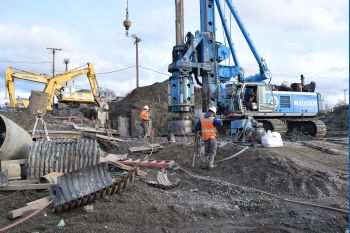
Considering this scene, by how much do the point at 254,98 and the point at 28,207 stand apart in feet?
39.8

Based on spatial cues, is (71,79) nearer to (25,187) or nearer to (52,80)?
(52,80)

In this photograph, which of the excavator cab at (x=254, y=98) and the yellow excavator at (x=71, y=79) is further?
the yellow excavator at (x=71, y=79)

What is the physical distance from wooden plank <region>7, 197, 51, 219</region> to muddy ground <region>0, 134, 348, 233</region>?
0.16m

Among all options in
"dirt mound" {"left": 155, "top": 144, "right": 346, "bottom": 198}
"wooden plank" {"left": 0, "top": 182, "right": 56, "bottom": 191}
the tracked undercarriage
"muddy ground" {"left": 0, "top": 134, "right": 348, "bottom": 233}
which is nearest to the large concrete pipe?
"wooden plank" {"left": 0, "top": 182, "right": 56, "bottom": 191}

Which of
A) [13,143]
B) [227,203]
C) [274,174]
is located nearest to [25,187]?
[13,143]

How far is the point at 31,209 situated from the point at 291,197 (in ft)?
16.3

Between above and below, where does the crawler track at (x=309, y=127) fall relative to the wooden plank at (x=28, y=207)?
above

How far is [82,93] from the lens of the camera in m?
33.4

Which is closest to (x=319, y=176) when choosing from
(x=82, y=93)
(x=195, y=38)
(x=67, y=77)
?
(x=195, y=38)

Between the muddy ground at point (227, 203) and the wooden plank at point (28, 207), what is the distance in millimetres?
160

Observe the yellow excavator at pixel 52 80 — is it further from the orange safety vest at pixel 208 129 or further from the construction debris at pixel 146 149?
the orange safety vest at pixel 208 129

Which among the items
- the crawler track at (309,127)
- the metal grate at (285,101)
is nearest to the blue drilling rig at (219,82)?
the metal grate at (285,101)

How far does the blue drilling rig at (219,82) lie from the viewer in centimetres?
1470

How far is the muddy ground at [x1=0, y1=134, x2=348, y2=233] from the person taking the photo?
5422 millimetres
